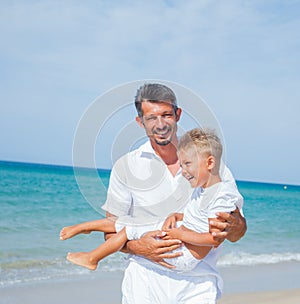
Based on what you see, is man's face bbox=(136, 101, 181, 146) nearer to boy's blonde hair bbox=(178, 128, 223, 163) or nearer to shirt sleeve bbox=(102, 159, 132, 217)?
boy's blonde hair bbox=(178, 128, 223, 163)

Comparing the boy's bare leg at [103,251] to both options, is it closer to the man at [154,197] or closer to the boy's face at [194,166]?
the man at [154,197]

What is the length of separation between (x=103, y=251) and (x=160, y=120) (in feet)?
2.53

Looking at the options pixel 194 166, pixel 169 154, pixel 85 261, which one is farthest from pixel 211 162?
pixel 85 261

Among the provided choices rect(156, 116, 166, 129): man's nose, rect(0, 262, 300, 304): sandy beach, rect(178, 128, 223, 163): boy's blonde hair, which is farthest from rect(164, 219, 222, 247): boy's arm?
rect(0, 262, 300, 304): sandy beach

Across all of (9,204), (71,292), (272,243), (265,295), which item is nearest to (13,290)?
(71,292)

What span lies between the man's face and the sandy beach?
361cm

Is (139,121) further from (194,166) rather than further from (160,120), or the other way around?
(194,166)

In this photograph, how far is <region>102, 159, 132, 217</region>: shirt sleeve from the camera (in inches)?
98.4

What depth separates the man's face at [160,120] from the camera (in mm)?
2422

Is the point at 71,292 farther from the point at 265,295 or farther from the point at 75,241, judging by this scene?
the point at 75,241

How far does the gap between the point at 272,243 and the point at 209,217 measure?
1034 cm

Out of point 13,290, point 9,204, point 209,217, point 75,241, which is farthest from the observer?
point 9,204

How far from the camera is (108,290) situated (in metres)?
6.13

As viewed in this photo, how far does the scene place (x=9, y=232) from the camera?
1077 cm
